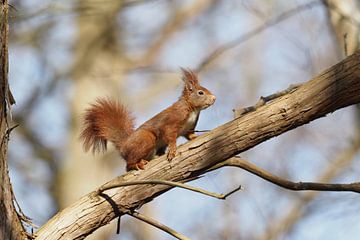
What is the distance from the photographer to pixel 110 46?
8.09 metres

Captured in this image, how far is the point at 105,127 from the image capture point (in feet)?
10.3

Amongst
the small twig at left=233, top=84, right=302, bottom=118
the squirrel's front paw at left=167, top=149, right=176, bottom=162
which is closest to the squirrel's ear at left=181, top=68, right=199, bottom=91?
the small twig at left=233, top=84, right=302, bottom=118

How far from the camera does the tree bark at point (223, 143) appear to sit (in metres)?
2.26

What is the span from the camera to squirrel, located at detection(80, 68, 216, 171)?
9.71 ft

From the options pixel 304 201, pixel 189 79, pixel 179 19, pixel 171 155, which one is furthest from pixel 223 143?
pixel 179 19

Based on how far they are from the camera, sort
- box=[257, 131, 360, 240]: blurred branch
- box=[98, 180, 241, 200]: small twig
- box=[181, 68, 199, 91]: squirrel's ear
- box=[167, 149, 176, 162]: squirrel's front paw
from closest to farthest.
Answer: box=[98, 180, 241, 200]: small twig → box=[167, 149, 176, 162]: squirrel's front paw → box=[181, 68, 199, 91]: squirrel's ear → box=[257, 131, 360, 240]: blurred branch

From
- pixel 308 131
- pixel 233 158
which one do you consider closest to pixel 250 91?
pixel 308 131

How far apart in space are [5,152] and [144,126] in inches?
34.7

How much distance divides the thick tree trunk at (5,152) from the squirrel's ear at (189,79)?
3.74 feet

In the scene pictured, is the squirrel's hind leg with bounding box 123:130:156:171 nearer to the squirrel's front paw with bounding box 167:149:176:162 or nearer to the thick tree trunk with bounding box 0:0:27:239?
the squirrel's front paw with bounding box 167:149:176:162

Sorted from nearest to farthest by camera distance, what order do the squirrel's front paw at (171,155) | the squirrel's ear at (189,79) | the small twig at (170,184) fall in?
1. the small twig at (170,184)
2. the squirrel's front paw at (171,155)
3. the squirrel's ear at (189,79)

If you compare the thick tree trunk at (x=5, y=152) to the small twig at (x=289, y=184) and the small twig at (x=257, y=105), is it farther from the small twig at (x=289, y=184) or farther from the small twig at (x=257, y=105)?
the small twig at (x=257, y=105)

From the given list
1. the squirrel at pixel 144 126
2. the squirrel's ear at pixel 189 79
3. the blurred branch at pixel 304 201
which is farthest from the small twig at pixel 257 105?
the blurred branch at pixel 304 201

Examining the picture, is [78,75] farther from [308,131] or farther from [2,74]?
[2,74]
